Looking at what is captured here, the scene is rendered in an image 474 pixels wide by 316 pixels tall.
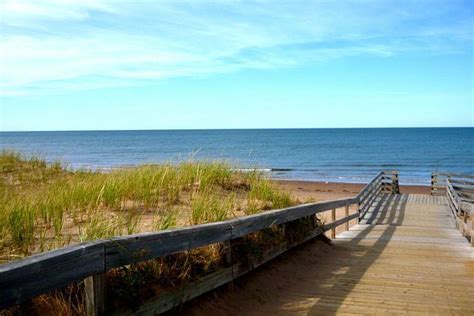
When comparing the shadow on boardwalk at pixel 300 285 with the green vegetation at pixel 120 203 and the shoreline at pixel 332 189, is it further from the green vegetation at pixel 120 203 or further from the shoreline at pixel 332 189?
the shoreline at pixel 332 189

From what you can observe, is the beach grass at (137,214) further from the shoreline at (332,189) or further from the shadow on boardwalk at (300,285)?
the shoreline at (332,189)

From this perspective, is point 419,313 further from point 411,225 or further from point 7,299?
point 411,225

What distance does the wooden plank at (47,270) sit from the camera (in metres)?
2.74

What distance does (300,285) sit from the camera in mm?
6332

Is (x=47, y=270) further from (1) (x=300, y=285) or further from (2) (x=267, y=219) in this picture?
(1) (x=300, y=285)

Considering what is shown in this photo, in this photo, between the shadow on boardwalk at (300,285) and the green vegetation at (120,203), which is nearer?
the green vegetation at (120,203)

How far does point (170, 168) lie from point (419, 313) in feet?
23.4

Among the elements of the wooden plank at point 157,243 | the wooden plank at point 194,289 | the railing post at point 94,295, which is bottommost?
the wooden plank at point 194,289

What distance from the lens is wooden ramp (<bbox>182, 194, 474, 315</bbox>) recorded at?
532cm

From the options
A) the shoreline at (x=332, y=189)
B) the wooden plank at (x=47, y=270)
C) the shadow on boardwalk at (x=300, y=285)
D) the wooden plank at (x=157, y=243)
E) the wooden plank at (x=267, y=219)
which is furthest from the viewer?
the shoreline at (x=332, y=189)

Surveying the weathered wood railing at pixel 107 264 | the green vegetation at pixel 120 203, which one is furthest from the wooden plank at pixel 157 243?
the green vegetation at pixel 120 203

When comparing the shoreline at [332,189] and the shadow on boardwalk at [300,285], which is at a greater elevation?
the shadow on boardwalk at [300,285]

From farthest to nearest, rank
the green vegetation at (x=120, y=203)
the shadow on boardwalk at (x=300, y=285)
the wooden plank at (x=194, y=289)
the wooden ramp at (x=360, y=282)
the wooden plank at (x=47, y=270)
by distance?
the wooden ramp at (x=360, y=282) → the shadow on boardwalk at (x=300, y=285) → the green vegetation at (x=120, y=203) → the wooden plank at (x=194, y=289) → the wooden plank at (x=47, y=270)

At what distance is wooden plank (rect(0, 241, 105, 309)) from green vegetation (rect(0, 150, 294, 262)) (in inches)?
47.7
